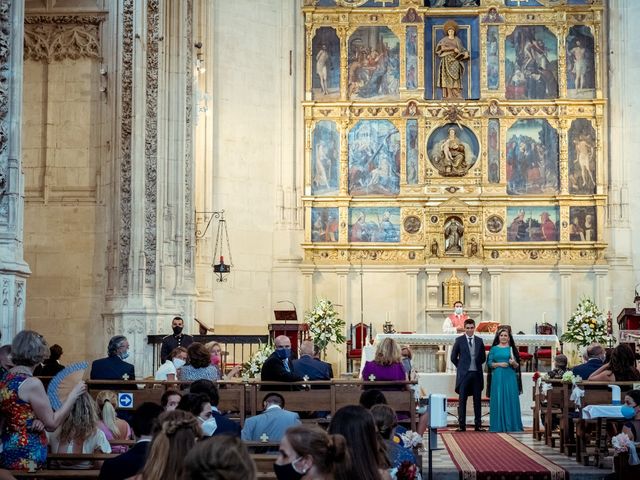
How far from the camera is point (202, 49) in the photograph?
27.8m

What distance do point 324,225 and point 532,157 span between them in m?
5.60

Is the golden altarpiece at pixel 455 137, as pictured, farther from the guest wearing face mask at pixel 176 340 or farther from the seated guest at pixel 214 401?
the seated guest at pixel 214 401

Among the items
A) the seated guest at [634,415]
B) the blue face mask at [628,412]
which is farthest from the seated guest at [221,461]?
the blue face mask at [628,412]

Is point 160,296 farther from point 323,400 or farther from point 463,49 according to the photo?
point 463,49

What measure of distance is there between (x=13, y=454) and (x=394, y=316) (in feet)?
69.3

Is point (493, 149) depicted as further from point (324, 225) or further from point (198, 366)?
point (198, 366)

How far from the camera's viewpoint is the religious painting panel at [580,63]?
29359 millimetres

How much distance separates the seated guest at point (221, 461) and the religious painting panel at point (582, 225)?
2555 centimetres

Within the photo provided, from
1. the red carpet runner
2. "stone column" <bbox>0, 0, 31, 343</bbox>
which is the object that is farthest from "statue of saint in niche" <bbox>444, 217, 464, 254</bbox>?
"stone column" <bbox>0, 0, 31, 343</bbox>

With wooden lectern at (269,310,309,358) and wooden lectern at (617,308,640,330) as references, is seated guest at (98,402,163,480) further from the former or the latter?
wooden lectern at (617,308,640,330)

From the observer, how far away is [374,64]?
2964cm

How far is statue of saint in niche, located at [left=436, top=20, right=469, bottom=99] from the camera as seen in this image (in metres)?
29.4

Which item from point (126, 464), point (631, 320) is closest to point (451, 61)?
point (631, 320)

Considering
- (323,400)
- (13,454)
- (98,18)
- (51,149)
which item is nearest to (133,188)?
(51,149)
